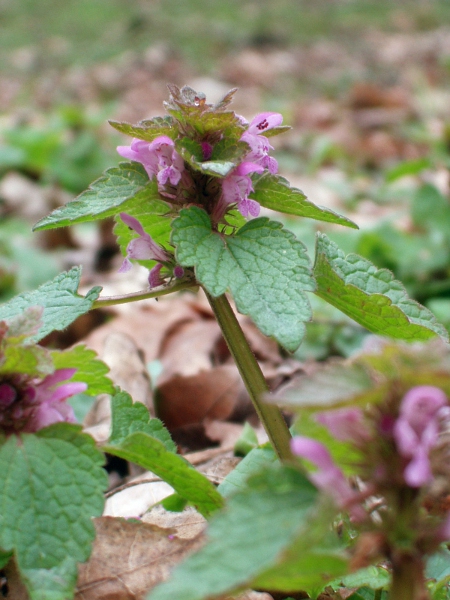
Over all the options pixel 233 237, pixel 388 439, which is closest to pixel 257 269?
pixel 233 237

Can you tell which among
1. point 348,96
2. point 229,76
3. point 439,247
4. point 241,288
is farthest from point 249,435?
point 229,76

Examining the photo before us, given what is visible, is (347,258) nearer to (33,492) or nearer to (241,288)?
(241,288)

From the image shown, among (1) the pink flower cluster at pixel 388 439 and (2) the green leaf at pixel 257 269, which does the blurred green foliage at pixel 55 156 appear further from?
(1) the pink flower cluster at pixel 388 439

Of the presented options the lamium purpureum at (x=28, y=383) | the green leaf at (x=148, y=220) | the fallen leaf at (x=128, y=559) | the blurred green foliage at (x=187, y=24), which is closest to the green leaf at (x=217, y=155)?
the green leaf at (x=148, y=220)

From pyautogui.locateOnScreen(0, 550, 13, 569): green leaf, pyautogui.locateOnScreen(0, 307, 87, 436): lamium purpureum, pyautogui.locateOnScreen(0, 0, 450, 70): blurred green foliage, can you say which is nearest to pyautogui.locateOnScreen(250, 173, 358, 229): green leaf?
pyautogui.locateOnScreen(0, 307, 87, 436): lamium purpureum

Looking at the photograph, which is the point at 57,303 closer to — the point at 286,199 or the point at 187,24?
the point at 286,199
